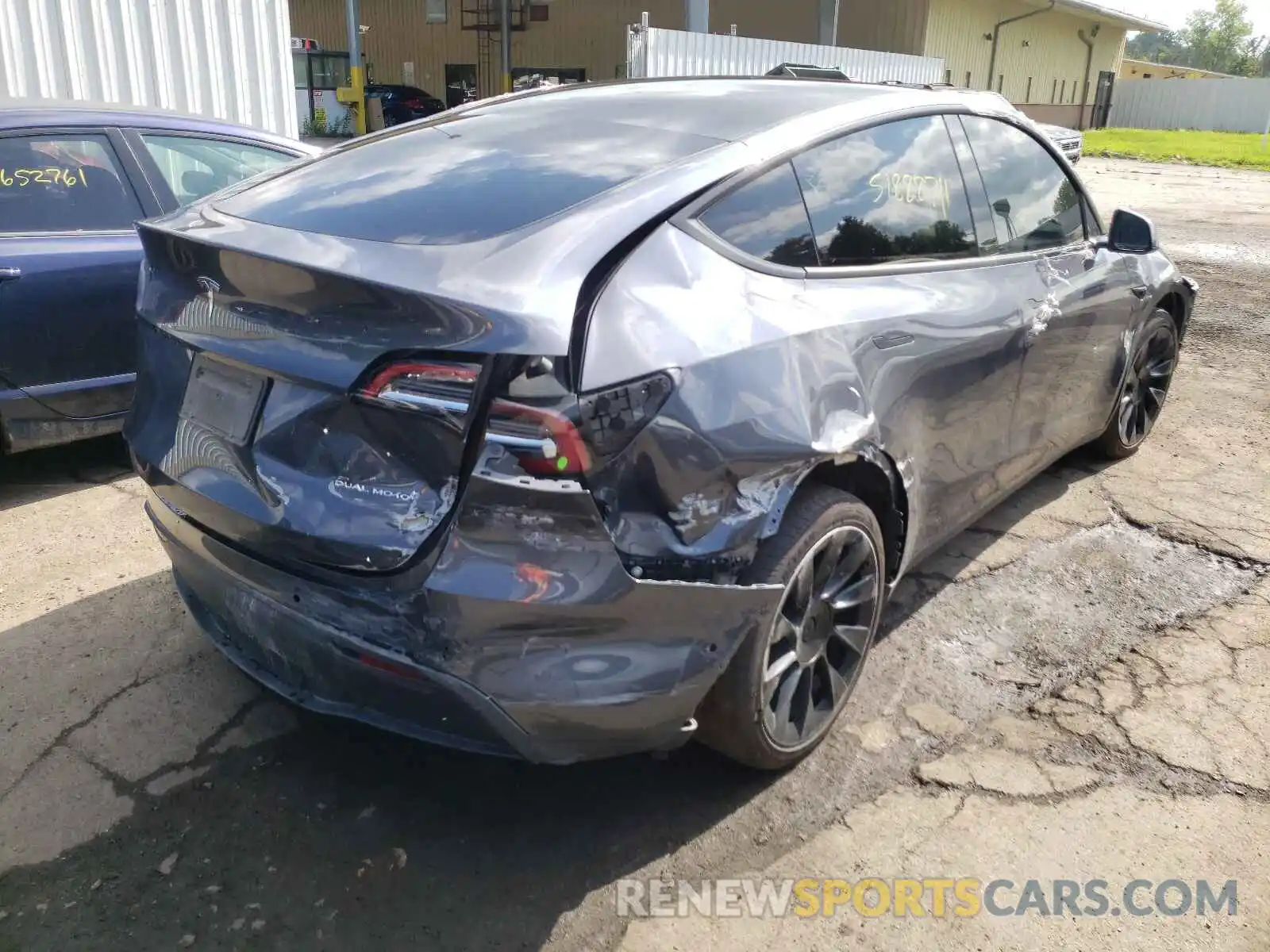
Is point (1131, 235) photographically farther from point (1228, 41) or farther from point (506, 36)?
point (1228, 41)

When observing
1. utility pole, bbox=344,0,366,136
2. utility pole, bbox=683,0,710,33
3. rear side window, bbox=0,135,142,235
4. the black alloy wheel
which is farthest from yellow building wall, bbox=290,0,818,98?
the black alloy wheel

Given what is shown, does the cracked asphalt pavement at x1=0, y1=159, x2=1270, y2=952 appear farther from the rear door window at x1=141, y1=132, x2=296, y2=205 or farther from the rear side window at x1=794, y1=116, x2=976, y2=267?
the rear door window at x1=141, y1=132, x2=296, y2=205

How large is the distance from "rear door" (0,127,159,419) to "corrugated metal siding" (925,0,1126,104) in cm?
2677

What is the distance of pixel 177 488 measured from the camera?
7.87 feet

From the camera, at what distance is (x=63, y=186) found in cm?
423

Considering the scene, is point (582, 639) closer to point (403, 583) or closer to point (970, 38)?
point (403, 583)

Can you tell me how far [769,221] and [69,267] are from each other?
315 centimetres

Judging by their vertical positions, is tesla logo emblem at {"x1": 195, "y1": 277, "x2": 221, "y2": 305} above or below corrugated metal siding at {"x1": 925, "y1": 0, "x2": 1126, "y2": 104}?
below

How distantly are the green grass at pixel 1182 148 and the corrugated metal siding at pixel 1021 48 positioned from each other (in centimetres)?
242

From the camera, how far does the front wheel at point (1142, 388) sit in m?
4.61

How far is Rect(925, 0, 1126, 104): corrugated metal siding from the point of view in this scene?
29.2 meters

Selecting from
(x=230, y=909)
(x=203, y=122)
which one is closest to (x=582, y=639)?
(x=230, y=909)

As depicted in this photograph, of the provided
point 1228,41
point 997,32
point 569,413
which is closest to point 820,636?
point 569,413

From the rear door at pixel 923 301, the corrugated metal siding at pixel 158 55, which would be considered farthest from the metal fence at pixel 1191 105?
the rear door at pixel 923 301
